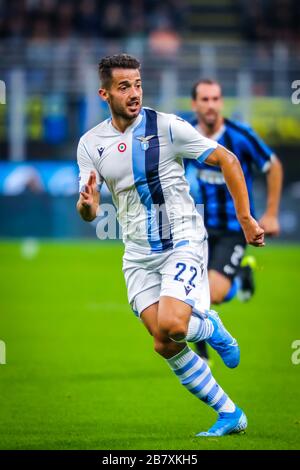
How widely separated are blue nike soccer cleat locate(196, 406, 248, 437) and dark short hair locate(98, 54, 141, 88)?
84.9 inches

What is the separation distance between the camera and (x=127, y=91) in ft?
20.7

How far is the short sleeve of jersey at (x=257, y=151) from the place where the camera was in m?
8.99

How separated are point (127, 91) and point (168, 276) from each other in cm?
116

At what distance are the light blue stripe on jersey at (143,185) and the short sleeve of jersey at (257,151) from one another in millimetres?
2678

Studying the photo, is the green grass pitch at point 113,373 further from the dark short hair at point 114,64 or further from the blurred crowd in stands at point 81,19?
the blurred crowd in stands at point 81,19

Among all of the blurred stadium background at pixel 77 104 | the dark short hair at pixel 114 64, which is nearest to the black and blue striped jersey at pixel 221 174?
the dark short hair at pixel 114 64

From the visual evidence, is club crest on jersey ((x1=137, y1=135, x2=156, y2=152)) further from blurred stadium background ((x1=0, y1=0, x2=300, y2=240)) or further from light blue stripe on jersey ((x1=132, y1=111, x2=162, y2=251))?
blurred stadium background ((x1=0, y1=0, x2=300, y2=240))

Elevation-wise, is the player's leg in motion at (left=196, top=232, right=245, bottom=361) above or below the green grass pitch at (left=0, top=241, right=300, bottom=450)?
above

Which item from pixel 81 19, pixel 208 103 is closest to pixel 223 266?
pixel 208 103

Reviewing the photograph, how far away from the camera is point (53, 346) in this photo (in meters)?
10.3

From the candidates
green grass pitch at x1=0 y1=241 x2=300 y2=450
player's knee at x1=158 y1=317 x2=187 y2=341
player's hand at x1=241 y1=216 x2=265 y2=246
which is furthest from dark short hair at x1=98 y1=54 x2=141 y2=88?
green grass pitch at x1=0 y1=241 x2=300 y2=450

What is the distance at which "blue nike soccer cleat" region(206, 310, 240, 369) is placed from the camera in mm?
6523

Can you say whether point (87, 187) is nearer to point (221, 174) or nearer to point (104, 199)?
point (221, 174)
